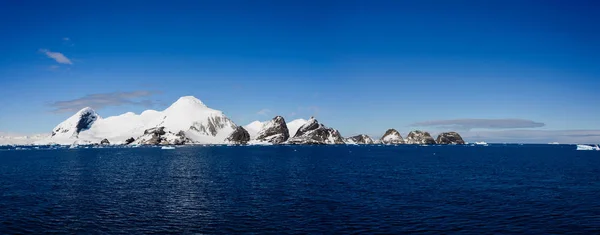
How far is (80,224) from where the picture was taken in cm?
4225

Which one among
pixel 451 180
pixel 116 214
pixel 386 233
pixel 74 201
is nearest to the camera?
pixel 386 233

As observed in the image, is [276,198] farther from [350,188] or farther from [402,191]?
[402,191]

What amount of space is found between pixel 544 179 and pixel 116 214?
262 ft

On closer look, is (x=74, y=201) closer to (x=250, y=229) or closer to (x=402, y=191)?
(x=250, y=229)

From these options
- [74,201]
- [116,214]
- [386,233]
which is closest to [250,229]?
[386,233]

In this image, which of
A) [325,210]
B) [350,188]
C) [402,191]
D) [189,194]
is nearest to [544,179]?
[402,191]

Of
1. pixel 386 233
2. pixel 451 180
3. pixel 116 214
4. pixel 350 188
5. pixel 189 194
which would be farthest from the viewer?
pixel 451 180

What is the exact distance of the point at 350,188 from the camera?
68625 mm

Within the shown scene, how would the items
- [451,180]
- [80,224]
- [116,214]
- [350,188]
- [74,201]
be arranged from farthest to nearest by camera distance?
1. [451,180]
2. [350,188]
3. [74,201]
4. [116,214]
5. [80,224]

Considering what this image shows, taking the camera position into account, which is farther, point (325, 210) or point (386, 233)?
point (325, 210)

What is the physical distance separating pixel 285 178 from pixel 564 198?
160ft

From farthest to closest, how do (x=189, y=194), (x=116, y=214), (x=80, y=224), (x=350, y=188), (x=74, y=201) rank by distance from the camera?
1. (x=350, y=188)
2. (x=189, y=194)
3. (x=74, y=201)
4. (x=116, y=214)
5. (x=80, y=224)

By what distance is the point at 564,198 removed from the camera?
58594 mm

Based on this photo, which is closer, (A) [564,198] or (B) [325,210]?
(B) [325,210]
